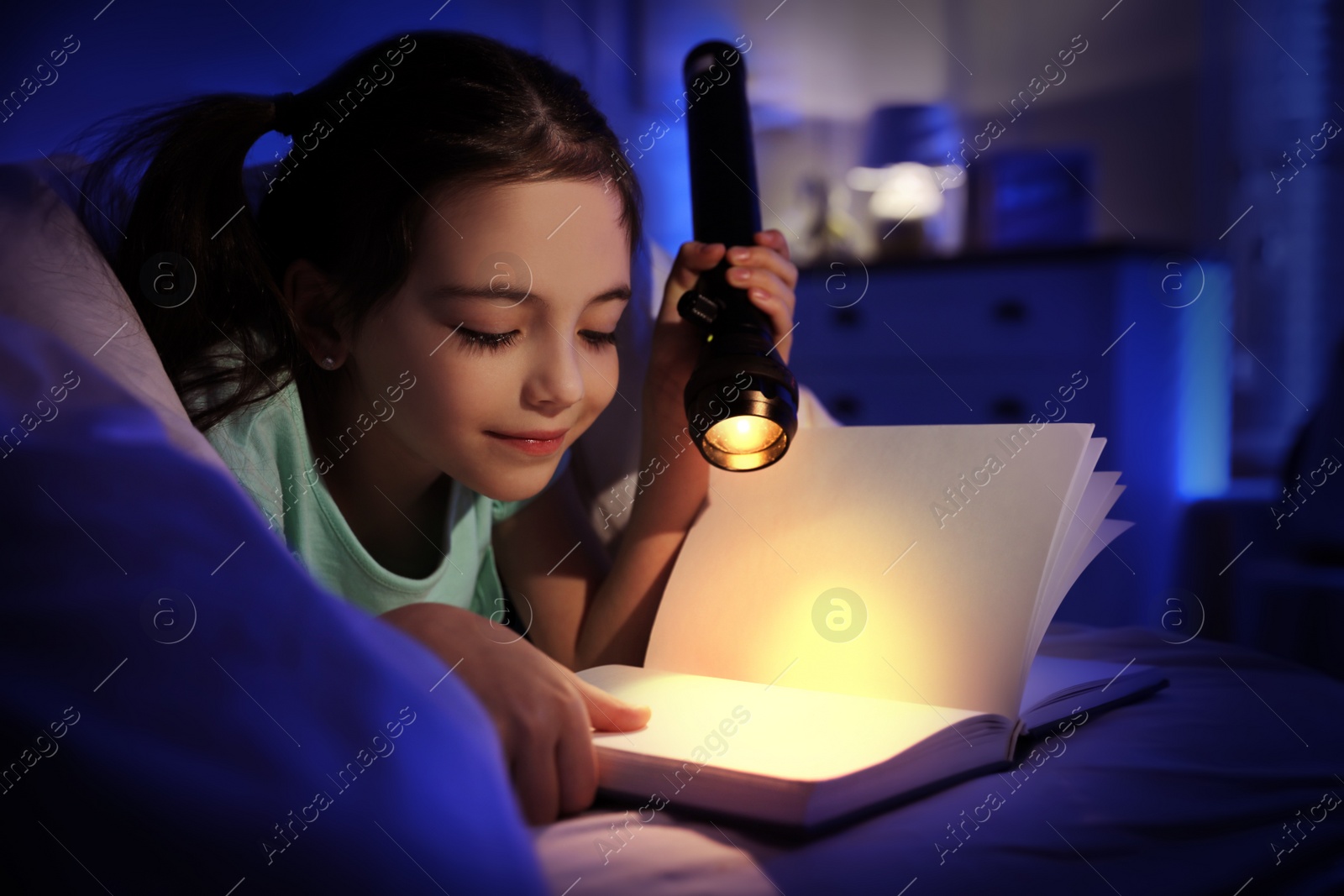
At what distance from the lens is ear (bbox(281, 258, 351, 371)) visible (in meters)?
0.81

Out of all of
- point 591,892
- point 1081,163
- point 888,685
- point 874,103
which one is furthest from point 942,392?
point 591,892

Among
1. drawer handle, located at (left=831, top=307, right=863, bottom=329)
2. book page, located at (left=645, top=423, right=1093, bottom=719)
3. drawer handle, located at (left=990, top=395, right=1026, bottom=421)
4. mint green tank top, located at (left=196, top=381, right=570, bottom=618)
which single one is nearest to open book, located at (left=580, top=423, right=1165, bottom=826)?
book page, located at (left=645, top=423, right=1093, bottom=719)

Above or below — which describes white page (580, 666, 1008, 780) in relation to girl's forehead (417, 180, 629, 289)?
below

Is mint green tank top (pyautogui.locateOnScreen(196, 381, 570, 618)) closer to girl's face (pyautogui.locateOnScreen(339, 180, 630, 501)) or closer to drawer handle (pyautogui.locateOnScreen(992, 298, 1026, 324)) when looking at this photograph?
girl's face (pyautogui.locateOnScreen(339, 180, 630, 501))

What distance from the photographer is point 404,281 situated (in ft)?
2.48

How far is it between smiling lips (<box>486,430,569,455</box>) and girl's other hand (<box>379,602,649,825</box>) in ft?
0.89

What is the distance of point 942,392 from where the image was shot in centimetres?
228

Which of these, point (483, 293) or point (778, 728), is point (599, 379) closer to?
point (483, 293)

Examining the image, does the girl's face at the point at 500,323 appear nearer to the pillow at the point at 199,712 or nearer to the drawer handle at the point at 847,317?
the pillow at the point at 199,712

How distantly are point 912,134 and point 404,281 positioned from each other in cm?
234

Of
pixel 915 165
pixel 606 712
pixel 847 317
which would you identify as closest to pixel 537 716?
pixel 606 712

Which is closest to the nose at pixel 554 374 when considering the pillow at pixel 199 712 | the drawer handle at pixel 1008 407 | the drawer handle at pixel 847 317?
the pillow at pixel 199 712

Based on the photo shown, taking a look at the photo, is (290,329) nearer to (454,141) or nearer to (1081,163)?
(454,141)

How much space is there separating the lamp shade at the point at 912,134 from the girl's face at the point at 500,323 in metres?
2.20
